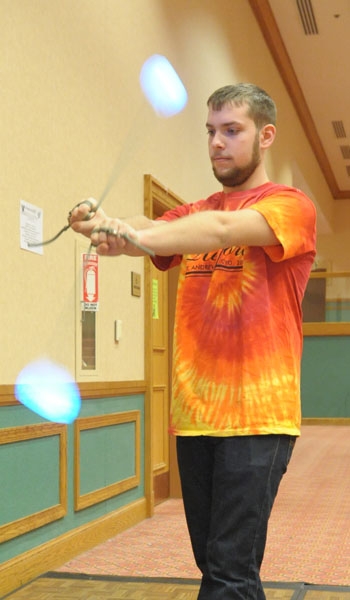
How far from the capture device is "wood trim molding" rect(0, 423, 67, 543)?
3.47m

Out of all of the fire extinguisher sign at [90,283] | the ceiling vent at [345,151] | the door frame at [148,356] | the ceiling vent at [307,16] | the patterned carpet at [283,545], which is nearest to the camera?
the patterned carpet at [283,545]

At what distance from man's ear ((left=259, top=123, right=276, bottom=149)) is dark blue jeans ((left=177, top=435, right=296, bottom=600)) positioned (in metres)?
0.63

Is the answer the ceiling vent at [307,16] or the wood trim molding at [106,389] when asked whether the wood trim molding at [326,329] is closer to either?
the ceiling vent at [307,16]

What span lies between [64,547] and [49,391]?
75 centimetres

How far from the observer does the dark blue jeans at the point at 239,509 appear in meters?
1.73

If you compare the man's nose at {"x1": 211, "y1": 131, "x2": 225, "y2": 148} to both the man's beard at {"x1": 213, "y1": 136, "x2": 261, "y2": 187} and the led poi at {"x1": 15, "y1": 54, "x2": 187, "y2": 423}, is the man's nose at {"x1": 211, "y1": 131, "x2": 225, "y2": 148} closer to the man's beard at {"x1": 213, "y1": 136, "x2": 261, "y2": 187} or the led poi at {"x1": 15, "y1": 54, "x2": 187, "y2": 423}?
the man's beard at {"x1": 213, "y1": 136, "x2": 261, "y2": 187}

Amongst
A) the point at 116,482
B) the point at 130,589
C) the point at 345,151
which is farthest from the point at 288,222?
the point at 345,151

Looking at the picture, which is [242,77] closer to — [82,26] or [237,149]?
[82,26]

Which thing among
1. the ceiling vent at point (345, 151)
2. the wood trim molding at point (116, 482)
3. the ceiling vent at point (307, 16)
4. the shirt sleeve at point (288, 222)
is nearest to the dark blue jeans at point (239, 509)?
the shirt sleeve at point (288, 222)

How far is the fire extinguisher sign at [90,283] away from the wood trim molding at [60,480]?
2.22ft

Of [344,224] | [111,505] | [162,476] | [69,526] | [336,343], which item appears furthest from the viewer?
[344,224]

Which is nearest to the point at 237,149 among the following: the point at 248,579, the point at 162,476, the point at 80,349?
the point at 248,579

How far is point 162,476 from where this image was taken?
5902mm

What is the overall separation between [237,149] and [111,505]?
10.5 ft
